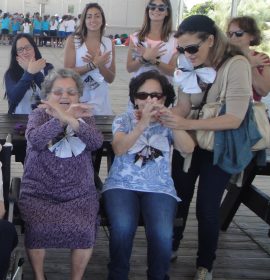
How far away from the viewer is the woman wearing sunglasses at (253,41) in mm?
3102

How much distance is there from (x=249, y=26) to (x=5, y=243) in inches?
83.8

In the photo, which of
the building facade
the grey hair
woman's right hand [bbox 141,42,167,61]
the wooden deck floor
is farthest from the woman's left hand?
the building facade

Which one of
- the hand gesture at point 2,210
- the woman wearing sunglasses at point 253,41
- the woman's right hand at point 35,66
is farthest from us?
the woman's right hand at point 35,66

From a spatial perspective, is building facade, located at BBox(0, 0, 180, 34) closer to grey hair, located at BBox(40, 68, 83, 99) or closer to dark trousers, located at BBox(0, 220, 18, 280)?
grey hair, located at BBox(40, 68, 83, 99)

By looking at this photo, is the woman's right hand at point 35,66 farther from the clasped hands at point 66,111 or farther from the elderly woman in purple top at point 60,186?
the clasped hands at point 66,111

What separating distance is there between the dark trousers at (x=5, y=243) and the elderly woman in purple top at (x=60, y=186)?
0.18 metres

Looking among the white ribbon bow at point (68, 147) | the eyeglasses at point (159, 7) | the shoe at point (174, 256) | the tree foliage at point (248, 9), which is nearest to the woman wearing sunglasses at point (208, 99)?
the shoe at point (174, 256)

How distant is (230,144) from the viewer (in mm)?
2572

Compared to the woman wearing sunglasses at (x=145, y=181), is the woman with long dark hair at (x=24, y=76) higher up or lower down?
higher up

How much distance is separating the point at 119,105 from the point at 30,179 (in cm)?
625

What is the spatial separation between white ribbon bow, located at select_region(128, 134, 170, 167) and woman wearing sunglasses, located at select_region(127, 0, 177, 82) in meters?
1.13

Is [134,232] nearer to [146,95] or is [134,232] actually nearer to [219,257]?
[146,95]

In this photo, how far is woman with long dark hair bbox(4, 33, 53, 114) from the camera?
3467 mm

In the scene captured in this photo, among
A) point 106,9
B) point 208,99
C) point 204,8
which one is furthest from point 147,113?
point 106,9
